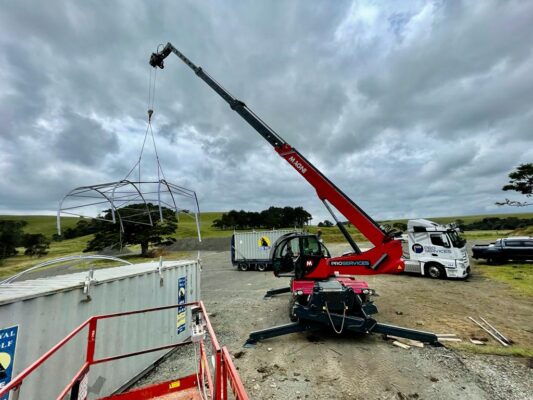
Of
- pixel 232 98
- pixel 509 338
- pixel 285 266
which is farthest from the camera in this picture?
pixel 232 98

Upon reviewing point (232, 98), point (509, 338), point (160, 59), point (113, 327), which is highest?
point (160, 59)

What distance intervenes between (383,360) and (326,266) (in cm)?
317

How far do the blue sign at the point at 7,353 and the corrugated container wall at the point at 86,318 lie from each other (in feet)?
0.17

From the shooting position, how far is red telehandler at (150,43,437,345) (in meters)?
6.60

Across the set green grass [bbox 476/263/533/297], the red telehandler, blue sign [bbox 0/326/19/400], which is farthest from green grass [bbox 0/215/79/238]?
green grass [bbox 476/263/533/297]

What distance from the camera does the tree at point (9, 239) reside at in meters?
46.7

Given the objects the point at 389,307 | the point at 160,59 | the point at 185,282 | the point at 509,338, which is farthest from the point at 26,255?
the point at 509,338

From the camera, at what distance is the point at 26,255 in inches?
1977

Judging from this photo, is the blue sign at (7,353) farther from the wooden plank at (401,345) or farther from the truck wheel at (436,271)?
the truck wheel at (436,271)

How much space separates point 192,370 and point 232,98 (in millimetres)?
9178

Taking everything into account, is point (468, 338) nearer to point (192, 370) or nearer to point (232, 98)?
point (192, 370)

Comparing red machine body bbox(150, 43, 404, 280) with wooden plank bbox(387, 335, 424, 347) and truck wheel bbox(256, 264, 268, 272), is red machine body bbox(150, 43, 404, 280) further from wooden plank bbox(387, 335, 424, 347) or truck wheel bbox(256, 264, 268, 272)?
truck wheel bbox(256, 264, 268, 272)

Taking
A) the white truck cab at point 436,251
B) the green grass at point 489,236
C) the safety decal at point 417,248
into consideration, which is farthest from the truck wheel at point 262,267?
the green grass at point 489,236

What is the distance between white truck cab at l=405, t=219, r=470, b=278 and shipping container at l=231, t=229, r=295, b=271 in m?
9.39
